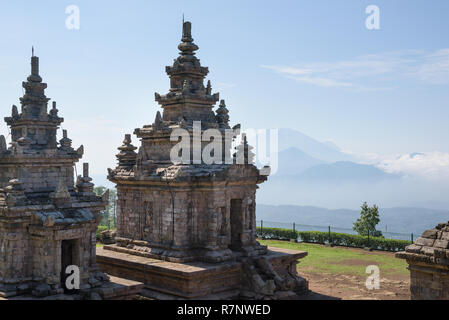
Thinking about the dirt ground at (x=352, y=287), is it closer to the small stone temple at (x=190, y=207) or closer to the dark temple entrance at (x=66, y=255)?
the small stone temple at (x=190, y=207)

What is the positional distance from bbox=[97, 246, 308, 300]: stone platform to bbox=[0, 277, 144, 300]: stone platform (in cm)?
245

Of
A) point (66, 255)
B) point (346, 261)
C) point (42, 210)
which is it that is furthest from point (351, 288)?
point (42, 210)

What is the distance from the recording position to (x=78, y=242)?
1820cm

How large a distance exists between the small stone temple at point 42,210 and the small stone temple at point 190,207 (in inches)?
168

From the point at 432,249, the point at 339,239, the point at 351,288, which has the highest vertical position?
the point at 432,249

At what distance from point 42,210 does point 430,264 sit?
1350 cm

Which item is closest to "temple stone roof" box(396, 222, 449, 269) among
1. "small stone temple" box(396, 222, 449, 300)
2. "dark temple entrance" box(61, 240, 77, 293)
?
"small stone temple" box(396, 222, 449, 300)

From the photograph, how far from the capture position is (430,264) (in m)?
13.4

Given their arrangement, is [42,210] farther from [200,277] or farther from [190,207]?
[190,207]

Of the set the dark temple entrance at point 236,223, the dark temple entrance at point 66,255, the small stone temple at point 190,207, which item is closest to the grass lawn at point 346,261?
the small stone temple at point 190,207

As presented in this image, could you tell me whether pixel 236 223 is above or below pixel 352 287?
above

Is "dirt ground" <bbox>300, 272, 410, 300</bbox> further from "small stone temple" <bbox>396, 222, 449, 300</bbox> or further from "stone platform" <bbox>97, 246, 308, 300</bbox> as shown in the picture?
"small stone temple" <bbox>396, 222, 449, 300</bbox>
